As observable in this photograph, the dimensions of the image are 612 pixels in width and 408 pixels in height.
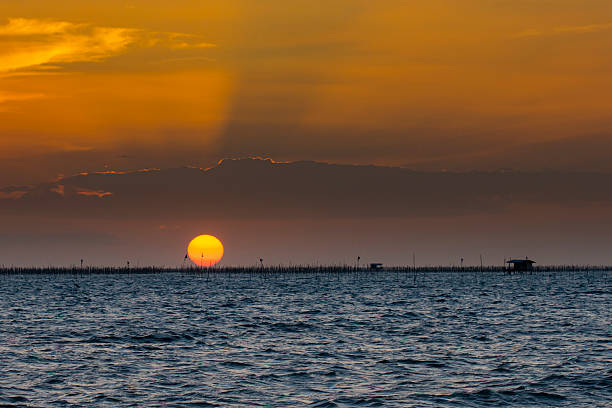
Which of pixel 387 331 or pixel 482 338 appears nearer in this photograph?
pixel 482 338

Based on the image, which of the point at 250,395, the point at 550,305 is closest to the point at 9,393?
the point at 250,395

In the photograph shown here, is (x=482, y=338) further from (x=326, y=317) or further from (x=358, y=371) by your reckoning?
(x=326, y=317)

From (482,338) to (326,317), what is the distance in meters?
17.2

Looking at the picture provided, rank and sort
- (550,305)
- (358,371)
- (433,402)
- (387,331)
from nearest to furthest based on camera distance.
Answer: (433,402)
(358,371)
(387,331)
(550,305)

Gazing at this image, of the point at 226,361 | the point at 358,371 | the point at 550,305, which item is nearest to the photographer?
the point at 358,371

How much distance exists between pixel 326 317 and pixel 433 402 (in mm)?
32458

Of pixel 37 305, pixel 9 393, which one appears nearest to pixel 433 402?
pixel 9 393

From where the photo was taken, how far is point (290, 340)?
42594mm

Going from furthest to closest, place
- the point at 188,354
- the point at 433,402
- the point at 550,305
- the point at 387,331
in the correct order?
1. the point at 550,305
2. the point at 387,331
3. the point at 188,354
4. the point at 433,402

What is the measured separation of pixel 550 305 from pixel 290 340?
126ft

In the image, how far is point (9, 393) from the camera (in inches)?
1072

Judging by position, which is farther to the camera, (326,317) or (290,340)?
(326,317)

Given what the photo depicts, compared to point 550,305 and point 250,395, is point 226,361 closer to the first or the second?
point 250,395

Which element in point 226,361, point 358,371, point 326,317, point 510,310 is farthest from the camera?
point 510,310
